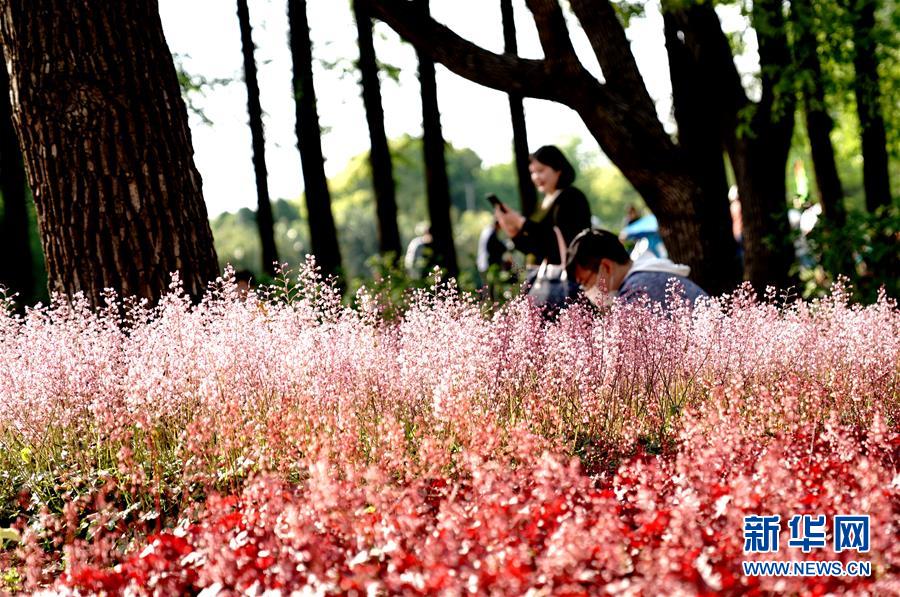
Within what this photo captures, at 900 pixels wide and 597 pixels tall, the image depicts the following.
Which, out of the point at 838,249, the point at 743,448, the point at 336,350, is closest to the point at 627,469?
the point at 743,448

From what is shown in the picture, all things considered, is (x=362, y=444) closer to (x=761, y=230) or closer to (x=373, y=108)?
(x=761, y=230)

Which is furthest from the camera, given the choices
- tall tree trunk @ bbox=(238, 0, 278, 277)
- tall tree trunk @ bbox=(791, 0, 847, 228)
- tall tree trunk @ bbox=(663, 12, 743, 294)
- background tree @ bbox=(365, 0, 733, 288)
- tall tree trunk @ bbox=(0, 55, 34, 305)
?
tall tree trunk @ bbox=(238, 0, 278, 277)

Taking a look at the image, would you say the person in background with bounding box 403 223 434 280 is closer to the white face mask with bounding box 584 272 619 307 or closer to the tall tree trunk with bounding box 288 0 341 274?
the tall tree trunk with bounding box 288 0 341 274

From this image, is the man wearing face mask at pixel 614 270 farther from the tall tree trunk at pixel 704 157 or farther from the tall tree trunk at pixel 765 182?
the tall tree trunk at pixel 765 182

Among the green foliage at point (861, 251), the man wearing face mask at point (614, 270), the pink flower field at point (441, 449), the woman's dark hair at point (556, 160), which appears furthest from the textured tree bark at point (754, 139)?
the pink flower field at point (441, 449)

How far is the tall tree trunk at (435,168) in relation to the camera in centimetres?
1512

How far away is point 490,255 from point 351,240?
2572 inches

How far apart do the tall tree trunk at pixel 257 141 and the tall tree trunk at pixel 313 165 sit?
1.98 m

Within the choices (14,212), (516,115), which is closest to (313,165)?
(516,115)

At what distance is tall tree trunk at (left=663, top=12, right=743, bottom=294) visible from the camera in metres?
8.84

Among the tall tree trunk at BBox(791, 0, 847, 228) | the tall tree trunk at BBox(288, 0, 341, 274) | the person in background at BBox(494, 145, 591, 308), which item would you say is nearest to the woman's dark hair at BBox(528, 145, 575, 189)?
the person in background at BBox(494, 145, 591, 308)

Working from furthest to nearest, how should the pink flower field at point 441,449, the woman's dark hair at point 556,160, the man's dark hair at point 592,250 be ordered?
1. the woman's dark hair at point 556,160
2. the man's dark hair at point 592,250
3. the pink flower field at point 441,449

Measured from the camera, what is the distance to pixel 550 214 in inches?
313

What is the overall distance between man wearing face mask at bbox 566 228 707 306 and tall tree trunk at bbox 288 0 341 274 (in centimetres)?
771
